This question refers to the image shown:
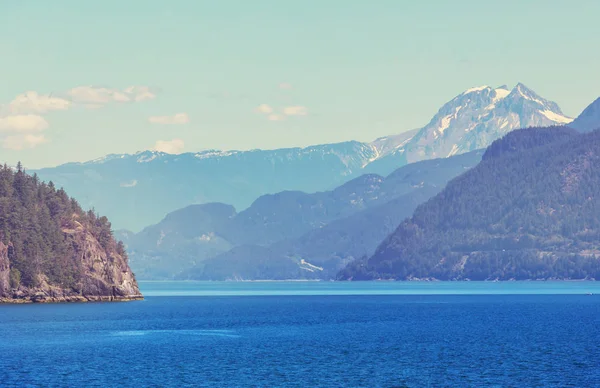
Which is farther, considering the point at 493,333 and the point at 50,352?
the point at 493,333

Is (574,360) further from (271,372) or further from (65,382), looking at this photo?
(65,382)

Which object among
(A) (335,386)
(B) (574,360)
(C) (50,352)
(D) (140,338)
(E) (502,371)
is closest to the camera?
(A) (335,386)

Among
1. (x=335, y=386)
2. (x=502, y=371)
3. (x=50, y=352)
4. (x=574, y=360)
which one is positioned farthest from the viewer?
(x=50, y=352)

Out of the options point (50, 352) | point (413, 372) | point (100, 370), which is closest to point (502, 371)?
point (413, 372)

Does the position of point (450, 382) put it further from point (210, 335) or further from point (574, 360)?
point (210, 335)

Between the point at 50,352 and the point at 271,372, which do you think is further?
the point at 50,352

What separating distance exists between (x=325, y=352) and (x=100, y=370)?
36326mm

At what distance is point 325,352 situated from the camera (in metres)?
159

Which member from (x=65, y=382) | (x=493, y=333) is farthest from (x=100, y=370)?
(x=493, y=333)

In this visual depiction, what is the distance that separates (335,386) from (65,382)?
101 feet

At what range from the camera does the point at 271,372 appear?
443 ft

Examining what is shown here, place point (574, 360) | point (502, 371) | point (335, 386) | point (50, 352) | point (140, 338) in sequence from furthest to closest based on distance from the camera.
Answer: point (140, 338) → point (50, 352) → point (574, 360) → point (502, 371) → point (335, 386)

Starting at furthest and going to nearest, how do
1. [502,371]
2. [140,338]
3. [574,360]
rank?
[140,338] < [574,360] < [502,371]

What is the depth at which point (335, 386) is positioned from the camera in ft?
401
